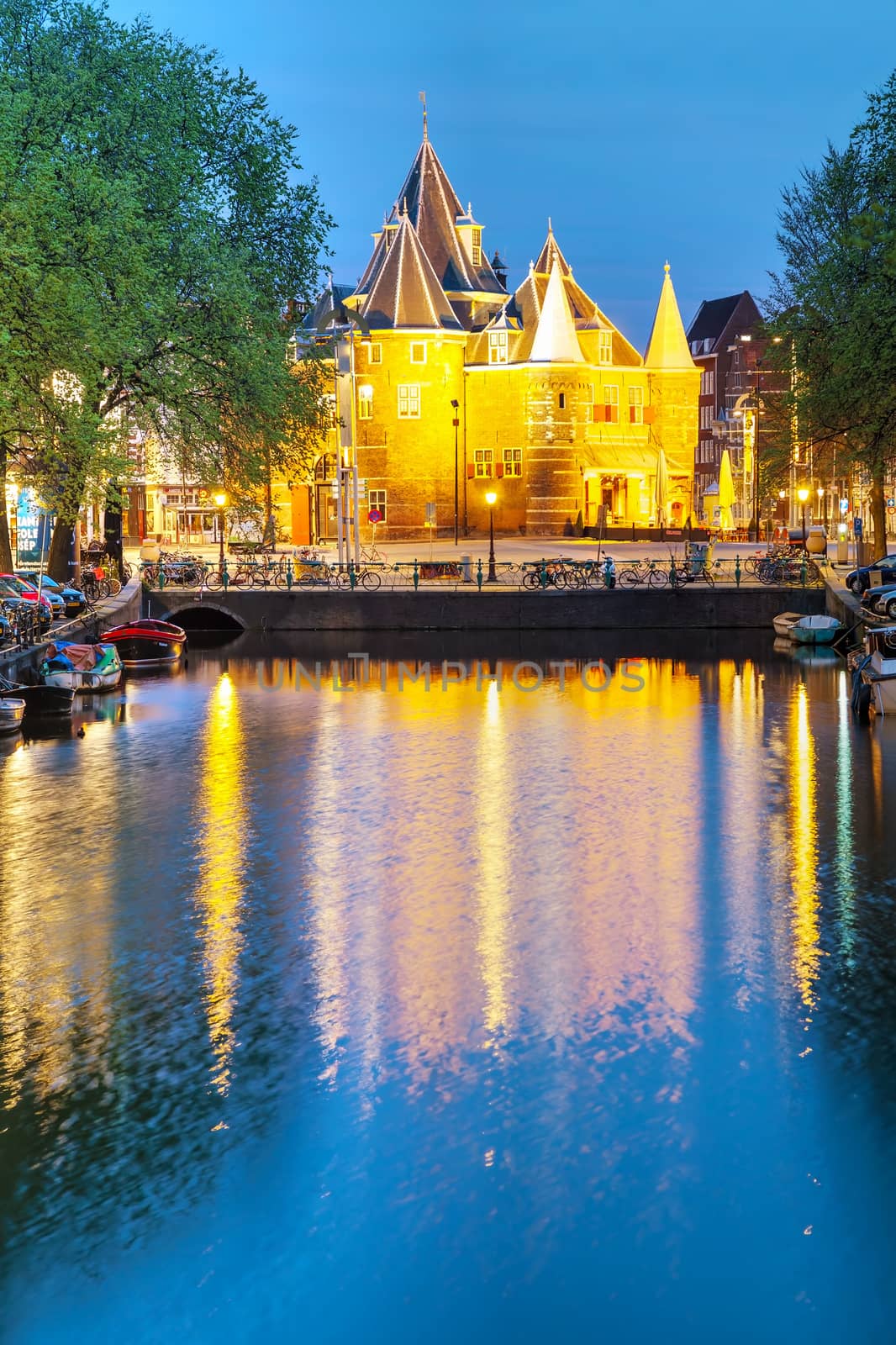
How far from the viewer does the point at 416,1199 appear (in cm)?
1123

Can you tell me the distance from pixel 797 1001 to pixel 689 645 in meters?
37.6

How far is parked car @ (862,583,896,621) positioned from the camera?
144 feet

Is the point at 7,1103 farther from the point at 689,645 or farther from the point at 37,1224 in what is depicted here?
the point at 689,645

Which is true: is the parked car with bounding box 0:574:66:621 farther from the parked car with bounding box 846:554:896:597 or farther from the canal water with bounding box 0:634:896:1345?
the parked car with bounding box 846:554:896:597

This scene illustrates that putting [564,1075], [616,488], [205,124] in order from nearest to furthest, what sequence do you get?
[564,1075] → [205,124] → [616,488]

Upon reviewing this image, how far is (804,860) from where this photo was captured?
833 inches

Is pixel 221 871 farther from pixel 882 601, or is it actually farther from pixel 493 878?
pixel 882 601

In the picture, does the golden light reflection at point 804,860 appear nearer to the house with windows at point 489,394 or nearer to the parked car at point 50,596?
the parked car at point 50,596

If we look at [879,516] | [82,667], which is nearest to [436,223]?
[879,516]

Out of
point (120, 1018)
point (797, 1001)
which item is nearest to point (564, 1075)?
point (797, 1001)

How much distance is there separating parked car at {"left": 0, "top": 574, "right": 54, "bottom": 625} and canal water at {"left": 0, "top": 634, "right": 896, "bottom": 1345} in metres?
12.4

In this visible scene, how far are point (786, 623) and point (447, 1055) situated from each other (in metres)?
40.5

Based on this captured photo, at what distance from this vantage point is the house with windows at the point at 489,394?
3346 inches

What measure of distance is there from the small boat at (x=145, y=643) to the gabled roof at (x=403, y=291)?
40.0 m
